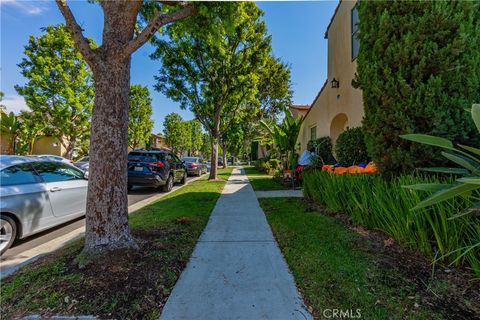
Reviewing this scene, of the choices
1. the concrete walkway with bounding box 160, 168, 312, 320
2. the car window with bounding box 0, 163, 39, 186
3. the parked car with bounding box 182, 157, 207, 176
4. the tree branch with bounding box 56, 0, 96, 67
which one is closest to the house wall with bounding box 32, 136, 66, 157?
the parked car with bounding box 182, 157, 207, 176

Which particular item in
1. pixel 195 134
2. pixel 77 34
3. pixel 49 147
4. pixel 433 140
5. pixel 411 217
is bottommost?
pixel 411 217

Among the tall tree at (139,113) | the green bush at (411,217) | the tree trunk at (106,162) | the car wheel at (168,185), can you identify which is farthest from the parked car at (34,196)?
the tall tree at (139,113)

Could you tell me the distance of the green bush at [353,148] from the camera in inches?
272

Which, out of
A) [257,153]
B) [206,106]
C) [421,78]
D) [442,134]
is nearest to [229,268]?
[442,134]

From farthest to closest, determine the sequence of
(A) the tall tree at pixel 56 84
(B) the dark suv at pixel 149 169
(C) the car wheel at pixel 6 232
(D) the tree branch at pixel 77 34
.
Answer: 1. (A) the tall tree at pixel 56 84
2. (B) the dark suv at pixel 149 169
3. (C) the car wheel at pixel 6 232
4. (D) the tree branch at pixel 77 34

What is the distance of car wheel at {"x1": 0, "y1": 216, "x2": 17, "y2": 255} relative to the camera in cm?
382

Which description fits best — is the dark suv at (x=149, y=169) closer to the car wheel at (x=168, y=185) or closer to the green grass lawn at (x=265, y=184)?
the car wheel at (x=168, y=185)

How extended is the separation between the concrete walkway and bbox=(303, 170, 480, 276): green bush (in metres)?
1.72

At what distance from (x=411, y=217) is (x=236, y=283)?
242 centimetres

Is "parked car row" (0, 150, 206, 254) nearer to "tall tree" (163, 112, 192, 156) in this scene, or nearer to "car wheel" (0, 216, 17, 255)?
"car wheel" (0, 216, 17, 255)

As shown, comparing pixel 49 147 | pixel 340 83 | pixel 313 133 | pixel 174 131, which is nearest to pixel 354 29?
pixel 340 83

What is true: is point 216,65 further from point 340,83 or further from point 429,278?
point 429,278

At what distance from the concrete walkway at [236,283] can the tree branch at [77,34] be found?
10.3ft

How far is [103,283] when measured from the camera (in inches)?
99.3
